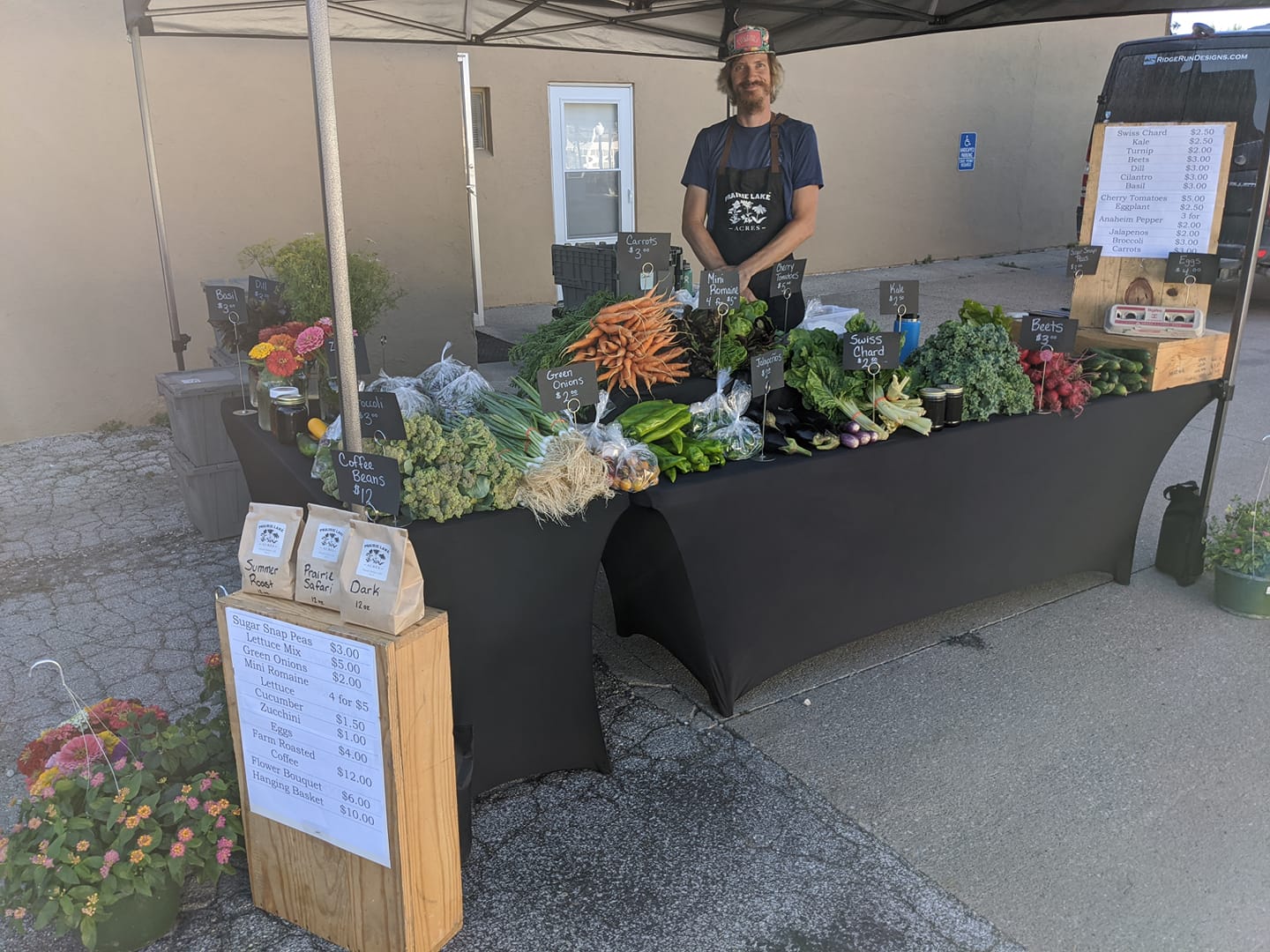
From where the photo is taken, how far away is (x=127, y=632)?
3.90 metres

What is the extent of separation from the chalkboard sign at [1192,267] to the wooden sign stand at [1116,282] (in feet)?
0.24

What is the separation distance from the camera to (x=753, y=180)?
412cm

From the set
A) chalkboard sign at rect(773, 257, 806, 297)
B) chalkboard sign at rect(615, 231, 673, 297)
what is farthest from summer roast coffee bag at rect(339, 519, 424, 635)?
chalkboard sign at rect(773, 257, 806, 297)

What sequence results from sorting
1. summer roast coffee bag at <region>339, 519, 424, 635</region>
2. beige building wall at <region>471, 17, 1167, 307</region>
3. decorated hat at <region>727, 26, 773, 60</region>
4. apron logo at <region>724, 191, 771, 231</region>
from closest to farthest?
summer roast coffee bag at <region>339, 519, 424, 635</region>
decorated hat at <region>727, 26, 773, 60</region>
apron logo at <region>724, 191, 771, 231</region>
beige building wall at <region>471, 17, 1167, 307</region>

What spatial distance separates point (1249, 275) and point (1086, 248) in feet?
2.07

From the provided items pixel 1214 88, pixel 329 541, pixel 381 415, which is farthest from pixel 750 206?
pixel 1214 88

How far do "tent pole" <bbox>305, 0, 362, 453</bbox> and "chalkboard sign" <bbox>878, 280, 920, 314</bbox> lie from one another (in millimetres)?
2125

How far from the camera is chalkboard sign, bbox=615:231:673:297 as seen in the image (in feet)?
11.8

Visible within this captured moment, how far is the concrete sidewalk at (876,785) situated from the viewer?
237 centimetres

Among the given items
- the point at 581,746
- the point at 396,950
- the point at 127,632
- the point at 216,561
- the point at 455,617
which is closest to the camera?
the point at 396,950

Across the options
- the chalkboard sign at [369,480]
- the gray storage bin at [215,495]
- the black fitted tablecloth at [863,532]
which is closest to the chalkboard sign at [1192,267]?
the black fitted tablecloth at [863,532]

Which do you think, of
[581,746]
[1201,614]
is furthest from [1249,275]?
[581,746]

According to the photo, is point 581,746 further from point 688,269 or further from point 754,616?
point 688,269

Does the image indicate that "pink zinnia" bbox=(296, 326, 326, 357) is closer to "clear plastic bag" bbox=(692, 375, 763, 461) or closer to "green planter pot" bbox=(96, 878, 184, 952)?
"clear plastic bag" bbox=(692, 375, 763, 461)
